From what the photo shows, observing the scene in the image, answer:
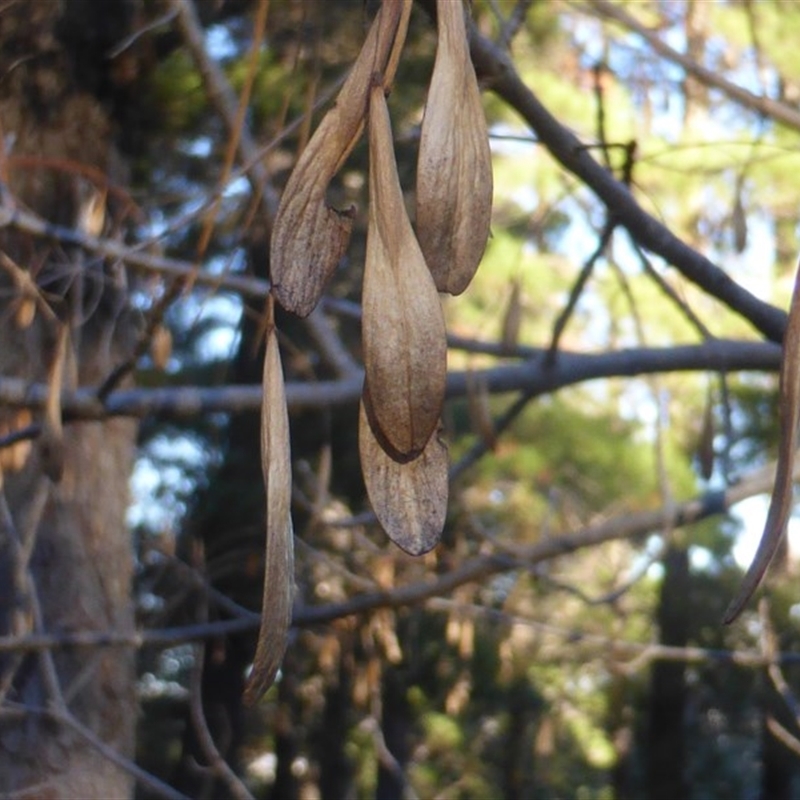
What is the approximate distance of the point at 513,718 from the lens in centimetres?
995

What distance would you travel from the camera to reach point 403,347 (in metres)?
0.72

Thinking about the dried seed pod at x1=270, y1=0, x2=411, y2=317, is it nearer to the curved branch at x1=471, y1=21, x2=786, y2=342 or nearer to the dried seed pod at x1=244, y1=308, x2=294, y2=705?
the dried seed pod at x1=244, y1=308, x2=294, y2=705

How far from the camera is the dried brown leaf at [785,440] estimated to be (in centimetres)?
73

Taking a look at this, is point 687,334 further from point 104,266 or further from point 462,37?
point 462,37

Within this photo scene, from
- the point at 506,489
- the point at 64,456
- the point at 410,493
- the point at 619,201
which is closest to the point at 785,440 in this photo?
the point at 410,493

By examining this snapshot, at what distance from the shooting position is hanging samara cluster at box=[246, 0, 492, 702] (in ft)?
2.39

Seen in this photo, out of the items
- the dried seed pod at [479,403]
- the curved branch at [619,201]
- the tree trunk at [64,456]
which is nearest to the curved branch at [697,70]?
the curved branch at [619,201]

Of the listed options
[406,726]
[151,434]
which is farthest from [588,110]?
[406,726]

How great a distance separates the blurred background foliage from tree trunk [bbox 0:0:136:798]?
10.6 inches

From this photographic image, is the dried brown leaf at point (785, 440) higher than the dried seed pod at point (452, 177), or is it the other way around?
the dried seed pod at point (452, 177)

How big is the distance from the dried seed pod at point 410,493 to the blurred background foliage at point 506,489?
7.52ft

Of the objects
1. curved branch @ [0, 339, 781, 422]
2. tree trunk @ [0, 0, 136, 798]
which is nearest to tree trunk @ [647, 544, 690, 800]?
tree trunk @ [0, 0, 136, 798]

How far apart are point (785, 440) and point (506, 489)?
6.68 metres

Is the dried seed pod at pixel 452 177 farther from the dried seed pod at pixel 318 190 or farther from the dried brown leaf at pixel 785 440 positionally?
the dried brown leaf at pixel 785 440
